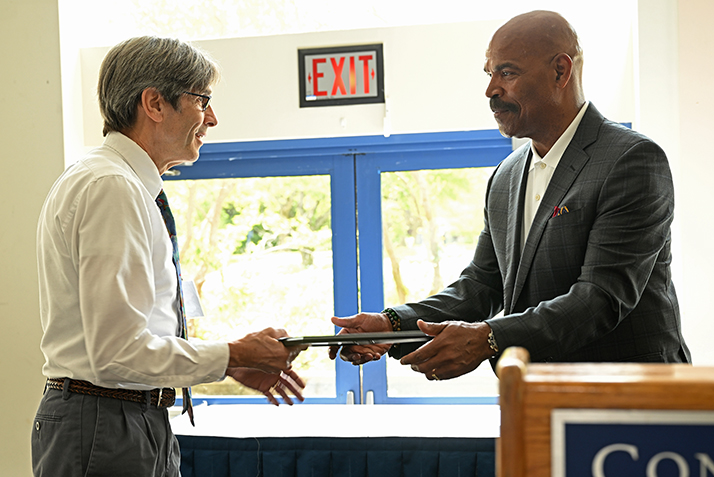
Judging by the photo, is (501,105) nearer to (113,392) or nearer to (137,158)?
(137,158)

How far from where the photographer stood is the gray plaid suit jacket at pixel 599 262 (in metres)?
1.39

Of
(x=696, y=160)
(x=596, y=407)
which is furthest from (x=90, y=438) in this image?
(x=696, y=160)

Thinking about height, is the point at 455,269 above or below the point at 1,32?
below

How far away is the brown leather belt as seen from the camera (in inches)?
52.8

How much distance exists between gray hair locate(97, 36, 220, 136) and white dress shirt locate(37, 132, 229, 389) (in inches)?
5.4

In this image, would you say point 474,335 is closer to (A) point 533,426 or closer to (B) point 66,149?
(A) point 533,426

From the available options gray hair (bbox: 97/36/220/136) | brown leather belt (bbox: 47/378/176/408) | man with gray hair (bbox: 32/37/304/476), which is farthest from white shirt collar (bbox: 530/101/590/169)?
brown leather belt (bbox: 47/378/176/408)

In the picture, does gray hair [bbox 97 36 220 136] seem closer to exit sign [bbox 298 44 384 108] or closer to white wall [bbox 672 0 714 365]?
exit sign [bbox 298 44 384 108]

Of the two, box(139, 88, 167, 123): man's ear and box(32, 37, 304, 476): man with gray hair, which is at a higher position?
box(139, 88, 167, 123): man's ear

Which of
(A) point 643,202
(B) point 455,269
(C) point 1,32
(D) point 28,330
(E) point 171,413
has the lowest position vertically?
(E) point 171,413

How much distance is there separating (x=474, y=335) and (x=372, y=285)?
1.83m

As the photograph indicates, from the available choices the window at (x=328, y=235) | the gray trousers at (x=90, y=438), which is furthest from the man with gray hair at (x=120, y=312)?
the window at (x=328, y=235)

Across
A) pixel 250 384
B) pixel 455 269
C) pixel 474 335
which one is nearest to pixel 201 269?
pixel 455 269

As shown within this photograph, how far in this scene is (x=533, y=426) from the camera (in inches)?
22.5
